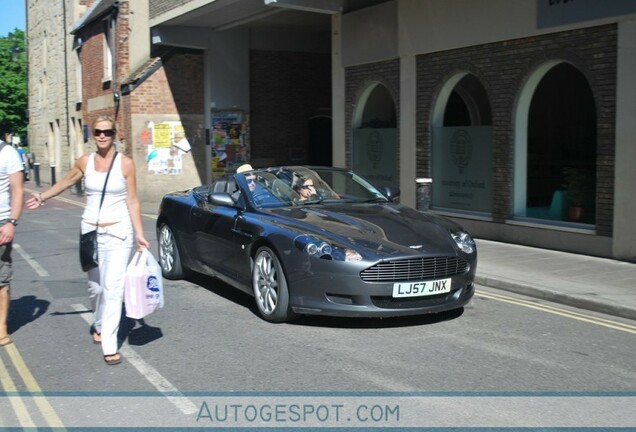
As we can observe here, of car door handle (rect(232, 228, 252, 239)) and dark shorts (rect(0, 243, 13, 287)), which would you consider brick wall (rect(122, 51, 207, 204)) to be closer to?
car door handle (rect(232, 228, 252, 239))

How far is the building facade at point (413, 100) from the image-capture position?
1081 centimetres

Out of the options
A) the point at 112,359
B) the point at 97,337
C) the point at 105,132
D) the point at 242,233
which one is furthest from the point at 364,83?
the point at 112,359

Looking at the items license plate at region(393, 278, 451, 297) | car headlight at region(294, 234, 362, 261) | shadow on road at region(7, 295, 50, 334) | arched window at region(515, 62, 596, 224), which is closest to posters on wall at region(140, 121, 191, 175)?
arched window at region(515, 62, 596, 224)

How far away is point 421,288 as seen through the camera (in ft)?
21.2

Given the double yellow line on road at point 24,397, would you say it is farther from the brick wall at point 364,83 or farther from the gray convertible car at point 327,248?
the brick wall at point 364,83

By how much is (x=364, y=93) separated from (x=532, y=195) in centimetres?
526

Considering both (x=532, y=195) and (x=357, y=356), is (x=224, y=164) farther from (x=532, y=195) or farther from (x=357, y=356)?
(x=357, y=356)

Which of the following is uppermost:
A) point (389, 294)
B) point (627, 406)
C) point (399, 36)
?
point (399, 36)

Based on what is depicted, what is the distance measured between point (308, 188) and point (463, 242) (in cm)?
186

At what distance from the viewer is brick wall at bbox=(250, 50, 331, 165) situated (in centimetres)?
2425

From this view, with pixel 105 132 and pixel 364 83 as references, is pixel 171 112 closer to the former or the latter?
pixel 364 83

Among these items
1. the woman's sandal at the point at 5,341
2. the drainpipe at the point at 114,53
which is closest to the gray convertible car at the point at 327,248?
the woman's sandal at the point at 5,341

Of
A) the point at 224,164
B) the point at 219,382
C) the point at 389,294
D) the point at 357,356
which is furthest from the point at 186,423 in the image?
the point at 224,164

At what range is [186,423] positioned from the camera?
4.37 metres
